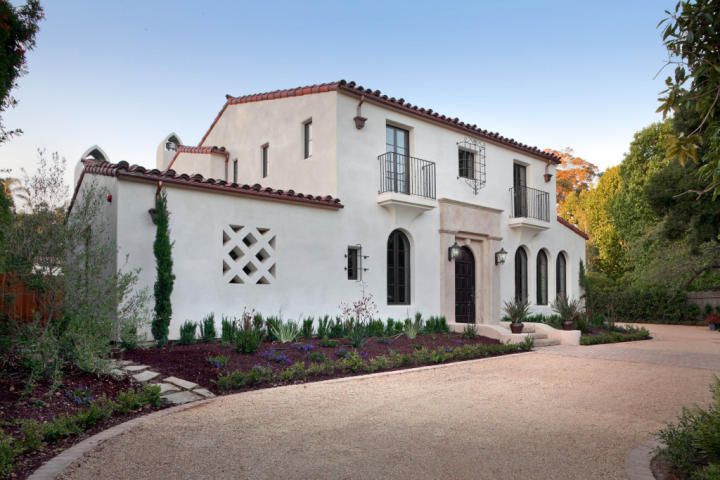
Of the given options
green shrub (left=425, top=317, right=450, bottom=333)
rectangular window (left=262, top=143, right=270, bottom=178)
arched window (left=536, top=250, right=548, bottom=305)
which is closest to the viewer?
green shrub (left=425, top=317, right=450, bottom=333)

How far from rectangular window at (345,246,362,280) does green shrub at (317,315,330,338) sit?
132cm

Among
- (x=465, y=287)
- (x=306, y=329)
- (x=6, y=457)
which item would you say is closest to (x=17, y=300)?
(x=6, y=457)

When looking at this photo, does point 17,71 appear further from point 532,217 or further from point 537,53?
point 532,217

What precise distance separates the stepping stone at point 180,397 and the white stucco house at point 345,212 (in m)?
3.14

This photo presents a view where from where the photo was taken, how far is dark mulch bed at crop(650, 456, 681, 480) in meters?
4.02

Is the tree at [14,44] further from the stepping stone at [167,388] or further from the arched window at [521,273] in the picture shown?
the arched window at [521,273]

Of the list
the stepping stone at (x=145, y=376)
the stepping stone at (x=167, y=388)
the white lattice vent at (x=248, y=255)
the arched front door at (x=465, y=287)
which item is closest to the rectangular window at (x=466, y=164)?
the arched front door at (x=465, y=287)

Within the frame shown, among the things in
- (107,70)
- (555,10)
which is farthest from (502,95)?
(107,70)

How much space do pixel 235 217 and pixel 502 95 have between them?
7884mm

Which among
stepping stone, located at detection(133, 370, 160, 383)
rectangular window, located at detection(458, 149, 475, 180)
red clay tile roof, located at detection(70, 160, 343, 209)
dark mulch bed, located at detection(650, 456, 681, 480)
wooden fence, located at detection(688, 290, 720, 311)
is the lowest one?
dark mulch bed, located at detection(650, 456, 681, 480)

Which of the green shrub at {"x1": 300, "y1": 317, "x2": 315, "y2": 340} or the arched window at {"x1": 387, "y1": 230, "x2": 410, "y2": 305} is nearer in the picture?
the green shrub at {"x1": 300, "y1": 317, "x2": 315, "y2": 340}

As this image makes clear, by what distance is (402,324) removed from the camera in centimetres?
1295

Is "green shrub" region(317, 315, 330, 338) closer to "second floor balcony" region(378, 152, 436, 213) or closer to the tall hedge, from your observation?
the tall hedge

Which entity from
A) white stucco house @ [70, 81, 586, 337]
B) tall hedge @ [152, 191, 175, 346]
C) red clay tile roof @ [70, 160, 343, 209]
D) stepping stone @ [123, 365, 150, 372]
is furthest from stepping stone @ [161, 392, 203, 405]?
red clay tile roof @ [70, 160, 343, 209]
